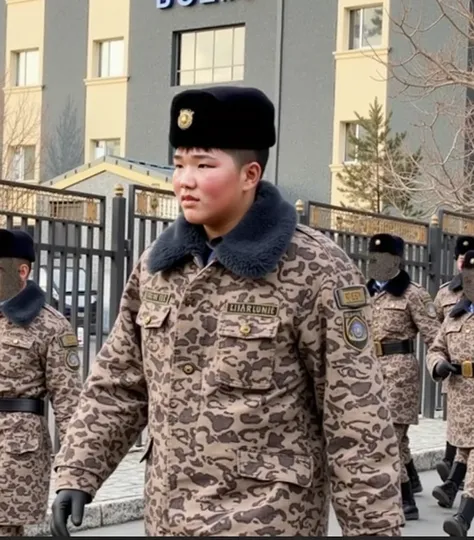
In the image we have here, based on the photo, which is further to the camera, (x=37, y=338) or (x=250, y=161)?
(x=37, y=338)

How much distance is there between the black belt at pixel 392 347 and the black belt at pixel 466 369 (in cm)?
118

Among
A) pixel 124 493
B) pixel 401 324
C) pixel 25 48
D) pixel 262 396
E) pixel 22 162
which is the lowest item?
pixel 124 493

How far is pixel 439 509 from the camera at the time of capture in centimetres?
963

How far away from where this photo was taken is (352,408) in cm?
335

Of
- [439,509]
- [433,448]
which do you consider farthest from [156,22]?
[439,509]

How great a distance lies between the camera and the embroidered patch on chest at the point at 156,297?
353 centimetres

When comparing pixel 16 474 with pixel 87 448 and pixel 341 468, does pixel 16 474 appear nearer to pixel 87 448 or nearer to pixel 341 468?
pixel 87 448

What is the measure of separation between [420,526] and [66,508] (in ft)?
19.3

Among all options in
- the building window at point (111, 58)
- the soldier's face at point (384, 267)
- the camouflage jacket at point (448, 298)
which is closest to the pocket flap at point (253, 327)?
the soldier's face at point (384, 267)

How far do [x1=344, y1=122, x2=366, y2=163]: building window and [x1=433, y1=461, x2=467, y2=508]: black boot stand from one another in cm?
2269

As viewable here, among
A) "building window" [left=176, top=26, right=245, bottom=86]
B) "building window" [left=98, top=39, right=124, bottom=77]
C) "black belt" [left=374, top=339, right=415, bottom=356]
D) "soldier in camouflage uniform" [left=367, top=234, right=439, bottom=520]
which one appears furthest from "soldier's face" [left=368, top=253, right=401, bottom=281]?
"building window" [left=98, top=39, right=124, bottom=77]

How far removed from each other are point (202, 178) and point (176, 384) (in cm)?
57

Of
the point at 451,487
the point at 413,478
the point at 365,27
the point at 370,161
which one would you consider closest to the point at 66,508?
the point at 451,487

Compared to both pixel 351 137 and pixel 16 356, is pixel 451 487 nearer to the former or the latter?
pixel 16 356
